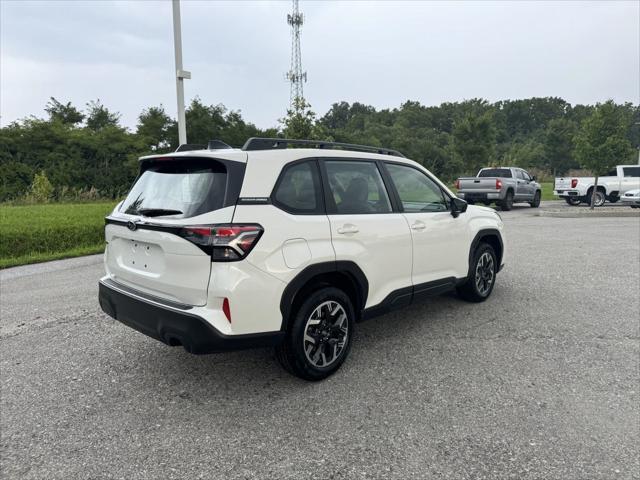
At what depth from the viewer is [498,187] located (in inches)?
701

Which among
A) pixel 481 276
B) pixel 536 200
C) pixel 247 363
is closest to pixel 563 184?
pixel 536 200

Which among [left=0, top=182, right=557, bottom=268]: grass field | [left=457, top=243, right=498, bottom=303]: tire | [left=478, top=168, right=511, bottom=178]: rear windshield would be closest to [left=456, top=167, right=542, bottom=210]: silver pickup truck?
[left=478, top=168, right=511, bottom=178]: rear windshield

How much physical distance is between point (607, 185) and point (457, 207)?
19951mm

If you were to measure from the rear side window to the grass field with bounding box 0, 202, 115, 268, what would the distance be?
7.02m

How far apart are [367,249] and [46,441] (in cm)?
251

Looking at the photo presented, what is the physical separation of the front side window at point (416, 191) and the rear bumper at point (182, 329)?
1.92 meters

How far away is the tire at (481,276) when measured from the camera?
16.8ft

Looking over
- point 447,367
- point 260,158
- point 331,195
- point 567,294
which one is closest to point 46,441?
point 260,158

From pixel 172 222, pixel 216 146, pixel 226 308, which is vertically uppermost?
pixel 216 146

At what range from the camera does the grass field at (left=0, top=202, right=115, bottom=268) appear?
843 cm

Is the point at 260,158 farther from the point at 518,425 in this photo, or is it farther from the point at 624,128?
the point at 624,128

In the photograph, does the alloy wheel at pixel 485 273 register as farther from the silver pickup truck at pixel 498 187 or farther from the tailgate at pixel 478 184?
the tailgate at pixel 478 184

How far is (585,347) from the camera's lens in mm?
4004

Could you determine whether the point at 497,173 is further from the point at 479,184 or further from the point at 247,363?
the point at 247,363
